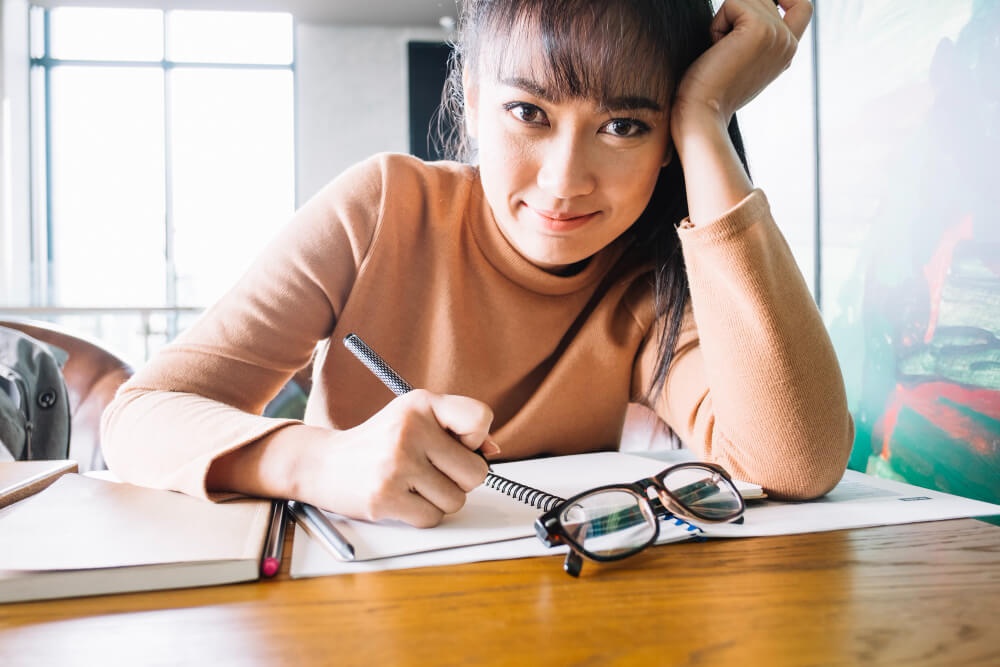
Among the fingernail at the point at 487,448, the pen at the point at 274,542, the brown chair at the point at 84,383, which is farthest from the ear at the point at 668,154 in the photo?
the brown chair at the point at 84,383

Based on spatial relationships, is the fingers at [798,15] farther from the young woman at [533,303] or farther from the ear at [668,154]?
the ear at [668,154]

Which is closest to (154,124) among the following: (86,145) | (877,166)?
(86,145)

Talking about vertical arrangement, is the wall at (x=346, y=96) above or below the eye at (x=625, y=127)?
above

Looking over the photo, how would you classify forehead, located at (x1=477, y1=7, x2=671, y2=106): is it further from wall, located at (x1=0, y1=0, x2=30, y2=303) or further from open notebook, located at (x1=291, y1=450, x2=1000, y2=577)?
wall, located at (x1=0, y1=0, x2=30, y2=303)

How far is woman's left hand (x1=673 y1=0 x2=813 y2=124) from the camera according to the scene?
2.78ft

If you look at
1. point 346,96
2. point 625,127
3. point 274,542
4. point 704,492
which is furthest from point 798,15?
point 346,96

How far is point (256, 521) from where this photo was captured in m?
0.56

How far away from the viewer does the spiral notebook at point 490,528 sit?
→ 0.51 m

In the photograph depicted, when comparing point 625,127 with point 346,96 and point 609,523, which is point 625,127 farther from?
point 346,96

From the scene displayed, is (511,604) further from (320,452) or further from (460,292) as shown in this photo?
(460,292)

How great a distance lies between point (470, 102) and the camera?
3.34 feet

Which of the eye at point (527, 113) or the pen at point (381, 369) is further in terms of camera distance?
the eye at point (527, 113)

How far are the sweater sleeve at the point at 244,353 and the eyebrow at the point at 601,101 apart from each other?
27 cm

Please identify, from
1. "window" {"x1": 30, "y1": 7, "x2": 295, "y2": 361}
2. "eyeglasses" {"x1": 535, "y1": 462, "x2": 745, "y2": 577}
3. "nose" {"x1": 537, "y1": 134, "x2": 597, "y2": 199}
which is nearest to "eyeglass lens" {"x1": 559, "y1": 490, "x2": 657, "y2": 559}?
"eyeglasses" {"x1": 535, "y1": 462, "x2": 745, "y2": 577}
